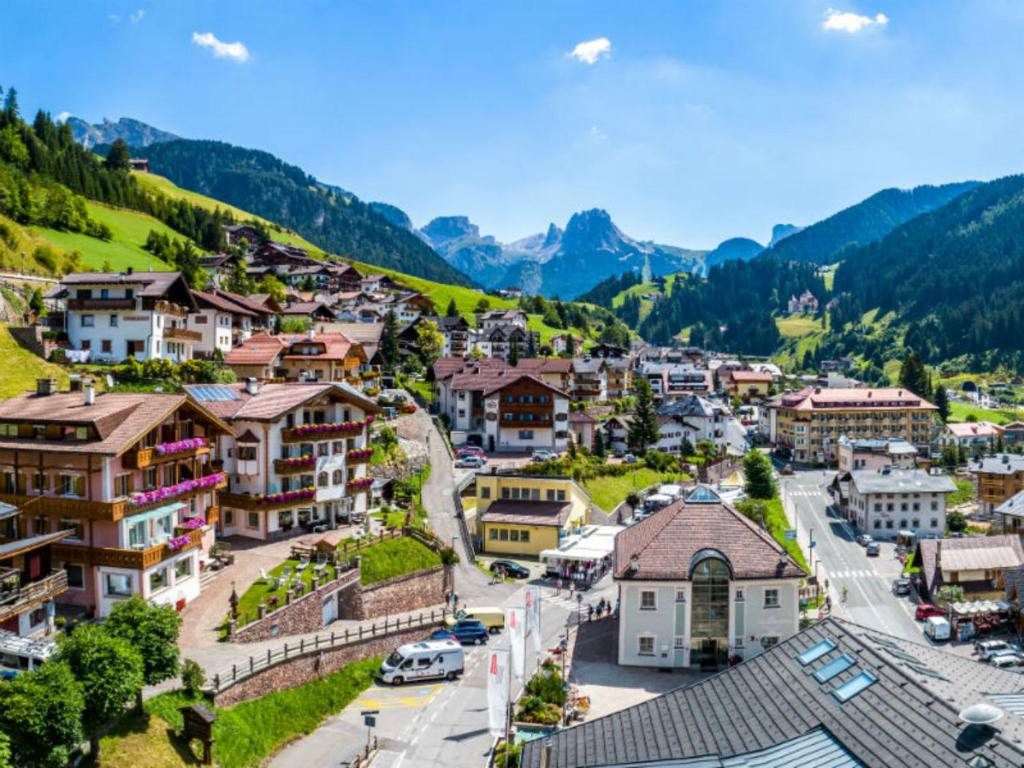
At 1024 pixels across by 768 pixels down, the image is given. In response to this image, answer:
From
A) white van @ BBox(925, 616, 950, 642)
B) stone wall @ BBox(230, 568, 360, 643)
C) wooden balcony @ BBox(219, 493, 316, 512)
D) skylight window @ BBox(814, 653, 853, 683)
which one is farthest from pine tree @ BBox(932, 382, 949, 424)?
skylight window @ BBox(814, 653, 853, 683)

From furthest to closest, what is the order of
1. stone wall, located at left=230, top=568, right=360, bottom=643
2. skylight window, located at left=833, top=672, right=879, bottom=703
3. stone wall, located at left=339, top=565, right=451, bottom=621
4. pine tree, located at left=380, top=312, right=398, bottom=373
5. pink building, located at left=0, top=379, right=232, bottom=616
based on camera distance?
pine tree, located at left=380, top=312, right=398, bottom=373
stone wall, located at left=339, top=565, right=451, bottom=621
stone wall, located at left=230, top=568, right=360, bottom=643
pink building, located at left=0, top=379, right=232, bottom=616
skylight window, located at left=833, top=672, right=879, bottom=703

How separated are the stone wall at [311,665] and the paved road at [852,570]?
34149mm

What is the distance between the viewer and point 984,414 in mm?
176875

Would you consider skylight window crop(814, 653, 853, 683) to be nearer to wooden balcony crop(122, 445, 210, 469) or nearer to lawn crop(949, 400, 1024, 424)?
wooden balcony crop(122, 445, 210, 469)

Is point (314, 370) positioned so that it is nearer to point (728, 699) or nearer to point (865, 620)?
point (865, 620)

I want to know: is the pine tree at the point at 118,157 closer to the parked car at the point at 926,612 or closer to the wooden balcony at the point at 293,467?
the wooden balcony at the point at 293,467

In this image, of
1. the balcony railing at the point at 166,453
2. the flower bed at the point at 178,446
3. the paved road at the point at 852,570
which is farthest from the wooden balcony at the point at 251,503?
the paved road at the point at 852,570

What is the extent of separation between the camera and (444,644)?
132 feet

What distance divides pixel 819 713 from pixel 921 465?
124 meters

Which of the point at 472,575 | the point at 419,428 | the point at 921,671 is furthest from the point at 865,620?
the point at 921,671

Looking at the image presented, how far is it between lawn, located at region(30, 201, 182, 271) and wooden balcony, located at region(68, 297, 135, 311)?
34.0 m

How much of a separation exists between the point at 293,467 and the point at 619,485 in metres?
39.8

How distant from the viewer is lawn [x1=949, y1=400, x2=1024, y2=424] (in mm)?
172375

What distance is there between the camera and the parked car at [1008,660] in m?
47.7
